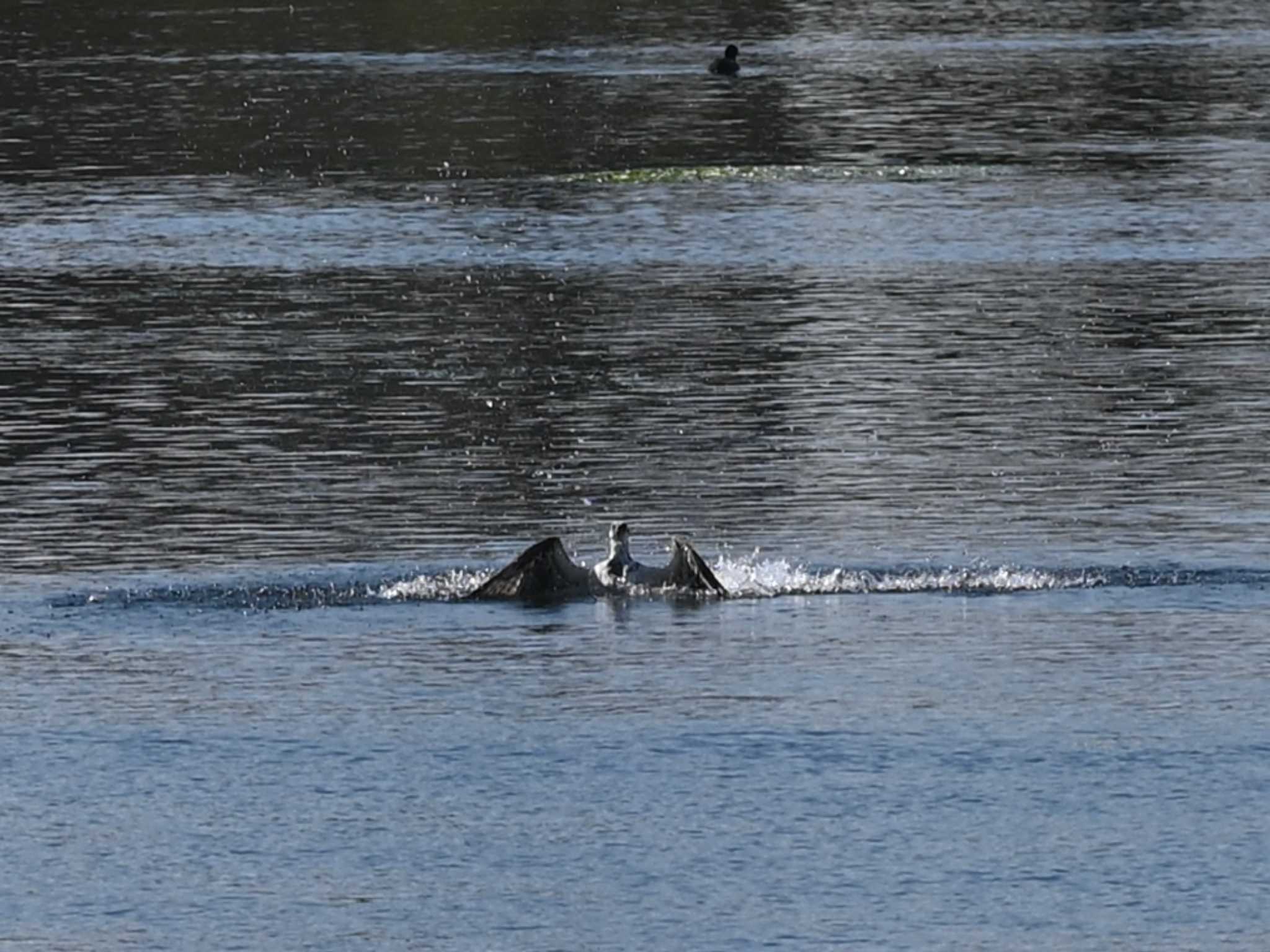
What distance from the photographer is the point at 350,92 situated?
3391 inches

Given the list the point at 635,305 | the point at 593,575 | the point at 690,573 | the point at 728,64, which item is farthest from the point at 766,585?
the point at 728,64

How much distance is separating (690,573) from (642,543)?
8.05 feet

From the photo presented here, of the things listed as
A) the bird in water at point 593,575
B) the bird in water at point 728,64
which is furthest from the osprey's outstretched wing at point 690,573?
the bird in water at point 728,64

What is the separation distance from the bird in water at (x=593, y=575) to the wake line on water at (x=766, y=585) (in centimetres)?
18

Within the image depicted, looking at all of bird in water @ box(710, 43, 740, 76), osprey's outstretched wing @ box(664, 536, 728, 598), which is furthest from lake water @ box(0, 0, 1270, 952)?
bird in water @ box(710, 43, 740, 76)

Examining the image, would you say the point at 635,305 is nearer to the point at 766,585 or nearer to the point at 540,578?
the point at 766,585

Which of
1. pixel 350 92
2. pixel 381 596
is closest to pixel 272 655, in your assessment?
pixel 381 596

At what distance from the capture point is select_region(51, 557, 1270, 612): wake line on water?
1184 inches

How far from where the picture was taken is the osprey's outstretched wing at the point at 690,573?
1170 inches

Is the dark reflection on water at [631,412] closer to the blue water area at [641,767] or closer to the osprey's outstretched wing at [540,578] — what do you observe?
the osprey's outstretched wing at [540,578]

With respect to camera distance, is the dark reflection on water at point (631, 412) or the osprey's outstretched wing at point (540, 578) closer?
the osprey's outstretched wing at point (540, 578)

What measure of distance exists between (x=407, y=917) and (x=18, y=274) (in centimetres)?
3435

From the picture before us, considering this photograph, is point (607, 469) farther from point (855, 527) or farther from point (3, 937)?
point (3, 937)

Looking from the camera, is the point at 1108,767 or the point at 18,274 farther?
the point at 18,274
